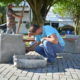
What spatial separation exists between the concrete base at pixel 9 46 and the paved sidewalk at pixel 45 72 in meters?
0.57

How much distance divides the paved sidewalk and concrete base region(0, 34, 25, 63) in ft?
1.87

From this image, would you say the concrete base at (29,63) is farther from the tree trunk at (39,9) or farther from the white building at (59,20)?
the white building at (59,20)

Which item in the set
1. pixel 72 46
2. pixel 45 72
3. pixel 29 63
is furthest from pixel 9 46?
pixel 72 46

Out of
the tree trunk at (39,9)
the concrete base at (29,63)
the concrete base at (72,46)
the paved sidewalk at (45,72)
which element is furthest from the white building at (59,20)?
the concrete base at (29,63)

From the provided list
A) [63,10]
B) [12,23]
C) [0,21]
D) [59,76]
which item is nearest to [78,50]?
[12,23]

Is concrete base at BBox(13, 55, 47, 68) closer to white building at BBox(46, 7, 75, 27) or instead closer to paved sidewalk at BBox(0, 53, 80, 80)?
paved sidewalk at BBox(0, 53, 80, 80)

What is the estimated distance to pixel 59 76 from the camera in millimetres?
6363

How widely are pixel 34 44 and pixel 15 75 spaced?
6.51 feet

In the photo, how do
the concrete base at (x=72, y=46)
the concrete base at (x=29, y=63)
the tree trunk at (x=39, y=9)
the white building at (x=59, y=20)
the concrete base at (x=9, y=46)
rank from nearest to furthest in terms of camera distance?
the concrete base at (x=29, y=63) → the concrete base at (x=9, y=46) → the concrete base at (x=72, y=46) → the tree trunk at (x=39, y=9) → the white building at (x=59, y=20)

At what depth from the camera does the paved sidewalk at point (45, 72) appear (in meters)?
6.21

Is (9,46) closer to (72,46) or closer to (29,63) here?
(29,63)

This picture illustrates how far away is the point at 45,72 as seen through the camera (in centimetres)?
683

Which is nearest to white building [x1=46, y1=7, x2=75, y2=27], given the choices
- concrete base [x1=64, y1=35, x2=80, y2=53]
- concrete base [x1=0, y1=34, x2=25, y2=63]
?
concrete base [x1=64, y1=35, x2=80, y2=53]

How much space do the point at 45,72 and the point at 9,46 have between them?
1810mm
